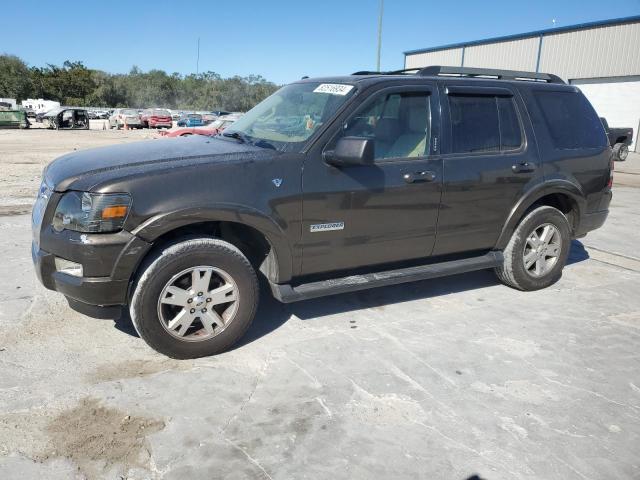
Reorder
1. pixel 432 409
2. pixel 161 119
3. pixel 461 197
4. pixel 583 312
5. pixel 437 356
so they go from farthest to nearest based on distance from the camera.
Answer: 1. pixel 161 119
2. pixel 583 312
3. pixel 461 197
4. pixel 437 356
5. pixel 432 409

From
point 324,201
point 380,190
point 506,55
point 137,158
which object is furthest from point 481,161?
point 506,55

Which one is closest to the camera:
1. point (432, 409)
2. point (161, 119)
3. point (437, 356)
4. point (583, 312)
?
point (432, 409)

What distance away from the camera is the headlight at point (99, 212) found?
324cm

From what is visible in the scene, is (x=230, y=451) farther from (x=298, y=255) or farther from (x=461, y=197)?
(x=461, y=197)

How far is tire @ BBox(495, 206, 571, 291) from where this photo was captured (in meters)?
5.00

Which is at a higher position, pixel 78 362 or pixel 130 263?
pixel 130 263

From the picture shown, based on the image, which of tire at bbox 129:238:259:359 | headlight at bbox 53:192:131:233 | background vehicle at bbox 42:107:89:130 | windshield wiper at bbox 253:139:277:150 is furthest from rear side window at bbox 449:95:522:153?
background vehicle at bbox 42:107:89:130

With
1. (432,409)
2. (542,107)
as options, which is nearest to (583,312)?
(542,107)

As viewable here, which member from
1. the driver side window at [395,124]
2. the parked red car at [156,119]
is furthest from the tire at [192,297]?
the parked red car at [156,119]

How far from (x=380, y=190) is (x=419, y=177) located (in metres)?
0.38

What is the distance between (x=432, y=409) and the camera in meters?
3.18

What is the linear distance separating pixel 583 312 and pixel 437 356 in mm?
1777

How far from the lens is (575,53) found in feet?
97.1

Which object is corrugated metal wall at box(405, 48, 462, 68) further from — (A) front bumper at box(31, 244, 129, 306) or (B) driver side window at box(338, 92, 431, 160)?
(A) front bumper at box(31, 244, 129, 306)
